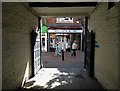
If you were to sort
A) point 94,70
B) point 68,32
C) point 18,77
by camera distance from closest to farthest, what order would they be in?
point 18,77, point 94,70, point 68,32

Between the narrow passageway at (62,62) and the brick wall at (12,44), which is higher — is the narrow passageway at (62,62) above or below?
below

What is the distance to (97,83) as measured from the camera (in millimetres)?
7211

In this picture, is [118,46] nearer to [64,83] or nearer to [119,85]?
[119,85]

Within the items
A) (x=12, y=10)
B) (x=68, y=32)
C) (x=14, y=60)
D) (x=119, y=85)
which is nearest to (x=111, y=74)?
(x=119, y=85)

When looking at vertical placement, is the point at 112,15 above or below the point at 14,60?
above

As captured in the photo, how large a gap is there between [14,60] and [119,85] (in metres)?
3.23

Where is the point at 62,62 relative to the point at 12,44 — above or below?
below

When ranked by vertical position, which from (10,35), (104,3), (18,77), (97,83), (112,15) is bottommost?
(97,83)

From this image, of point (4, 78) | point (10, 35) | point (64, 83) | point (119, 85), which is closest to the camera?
point (119, 85)

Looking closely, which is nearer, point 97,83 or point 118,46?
point 118,46

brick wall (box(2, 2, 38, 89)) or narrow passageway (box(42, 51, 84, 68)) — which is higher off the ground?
brick wall (box(2, 2, 38, 89))

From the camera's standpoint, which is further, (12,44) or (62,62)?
(62,62)

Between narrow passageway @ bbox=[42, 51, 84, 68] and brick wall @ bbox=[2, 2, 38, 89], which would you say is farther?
narrow passageway @ bbox=[42, 51, 84, 68]

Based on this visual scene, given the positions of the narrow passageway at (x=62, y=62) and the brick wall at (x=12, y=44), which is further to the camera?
the narrow passageway at (x=62, y=62)
